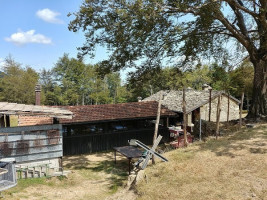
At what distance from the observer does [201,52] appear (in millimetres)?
17062

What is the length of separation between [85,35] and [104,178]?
318 inches

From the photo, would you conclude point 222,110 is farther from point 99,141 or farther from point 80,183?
point 80,183

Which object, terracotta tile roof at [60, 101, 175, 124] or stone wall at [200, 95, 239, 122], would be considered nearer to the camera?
terracotta tile roof at [60, 101, 175, 124]

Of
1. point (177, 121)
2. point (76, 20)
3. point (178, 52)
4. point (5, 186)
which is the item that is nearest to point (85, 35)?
point (76, 20)

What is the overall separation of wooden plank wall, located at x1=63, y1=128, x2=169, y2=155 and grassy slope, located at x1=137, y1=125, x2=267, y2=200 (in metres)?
7.87

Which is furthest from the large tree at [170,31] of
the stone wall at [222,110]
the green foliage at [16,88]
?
the green foliage at [16,88]

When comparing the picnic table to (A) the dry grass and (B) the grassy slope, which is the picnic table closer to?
(A) the dry grass

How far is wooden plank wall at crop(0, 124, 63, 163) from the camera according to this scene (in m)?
11.5

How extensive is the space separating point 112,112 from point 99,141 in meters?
2.43

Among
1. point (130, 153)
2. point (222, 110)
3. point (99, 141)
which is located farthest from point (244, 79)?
point (130, 153)

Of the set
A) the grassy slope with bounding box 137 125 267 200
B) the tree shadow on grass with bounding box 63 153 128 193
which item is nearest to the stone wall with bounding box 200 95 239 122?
the tree shadow on grass with bounding box 63 153 128 193

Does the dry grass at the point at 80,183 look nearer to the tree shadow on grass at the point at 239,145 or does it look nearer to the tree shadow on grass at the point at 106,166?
the tree shadow on grass at the point at 106,166

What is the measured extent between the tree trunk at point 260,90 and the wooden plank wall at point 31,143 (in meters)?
13.3

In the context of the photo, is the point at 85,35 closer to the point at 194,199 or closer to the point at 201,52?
the point at 201,52
